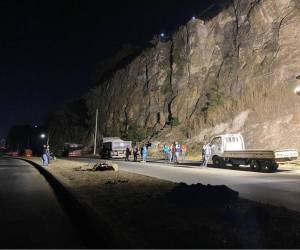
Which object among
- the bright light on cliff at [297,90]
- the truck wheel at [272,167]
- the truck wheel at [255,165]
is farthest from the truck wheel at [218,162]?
the bright light on cliff at [297,90]

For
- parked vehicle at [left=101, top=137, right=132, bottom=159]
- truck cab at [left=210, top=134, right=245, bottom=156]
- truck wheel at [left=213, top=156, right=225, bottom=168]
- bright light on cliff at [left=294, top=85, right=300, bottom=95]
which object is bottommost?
truck wheel at [left=213, top=156, right=225, bottom=168]

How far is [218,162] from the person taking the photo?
32.7 metres

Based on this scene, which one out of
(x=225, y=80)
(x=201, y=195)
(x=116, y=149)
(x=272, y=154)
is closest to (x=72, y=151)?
(x=116, y=149)

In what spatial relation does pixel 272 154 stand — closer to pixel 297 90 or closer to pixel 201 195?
pixel 201 195

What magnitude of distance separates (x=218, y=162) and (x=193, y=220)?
24212 millimetres

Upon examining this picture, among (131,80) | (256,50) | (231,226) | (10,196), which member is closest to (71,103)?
(131,80)

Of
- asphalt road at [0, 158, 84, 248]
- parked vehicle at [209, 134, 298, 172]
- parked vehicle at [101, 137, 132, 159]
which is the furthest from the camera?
parked vehicle at [101, 137, 132, 159]

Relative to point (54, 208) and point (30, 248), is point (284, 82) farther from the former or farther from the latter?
point (30, 248)

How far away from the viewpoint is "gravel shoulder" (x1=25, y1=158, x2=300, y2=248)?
6.99 meters

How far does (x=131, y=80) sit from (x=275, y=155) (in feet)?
179

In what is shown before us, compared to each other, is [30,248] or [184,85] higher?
[184,85]

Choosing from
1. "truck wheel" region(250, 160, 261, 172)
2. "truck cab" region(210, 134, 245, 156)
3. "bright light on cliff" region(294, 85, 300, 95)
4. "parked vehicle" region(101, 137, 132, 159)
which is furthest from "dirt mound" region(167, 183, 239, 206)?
"parked vehicle" region(101, 137, 132, 159)

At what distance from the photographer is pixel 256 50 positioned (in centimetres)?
5462

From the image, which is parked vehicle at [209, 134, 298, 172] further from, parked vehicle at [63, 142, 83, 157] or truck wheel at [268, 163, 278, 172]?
parked vehicle at [63, 142, 83, 157]
